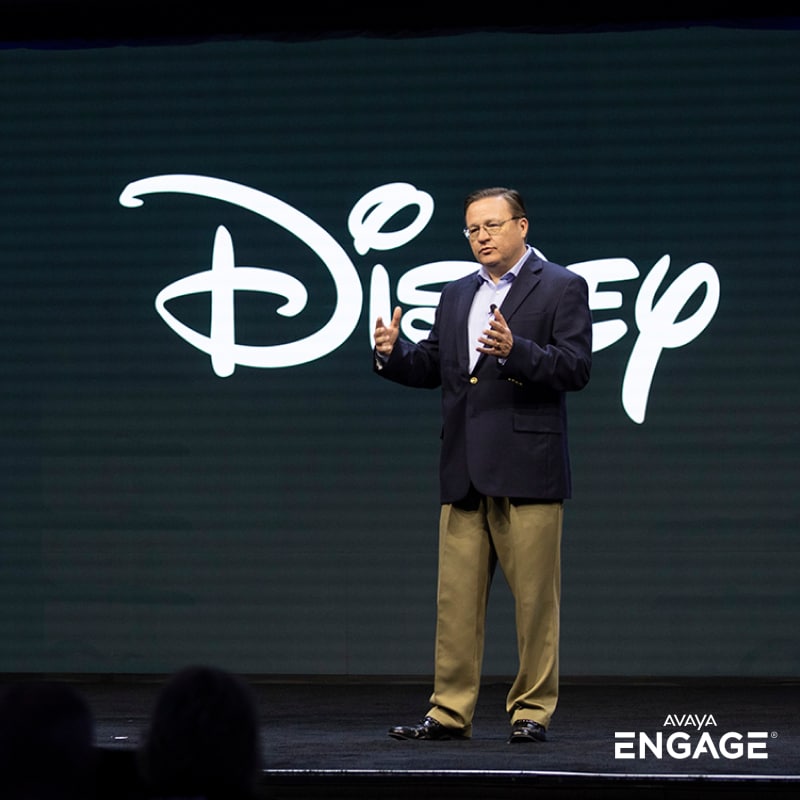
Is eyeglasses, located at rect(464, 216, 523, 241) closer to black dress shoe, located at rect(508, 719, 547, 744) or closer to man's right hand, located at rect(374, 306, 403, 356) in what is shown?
man's right hand, located at rect(374, 306, 403, 356)

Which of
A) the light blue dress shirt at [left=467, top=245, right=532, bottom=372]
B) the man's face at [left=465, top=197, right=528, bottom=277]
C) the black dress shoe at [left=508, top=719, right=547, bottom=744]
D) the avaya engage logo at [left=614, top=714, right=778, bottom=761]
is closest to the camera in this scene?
the avaya engage logo at [left=614, top=714, right=778, bottom=761]

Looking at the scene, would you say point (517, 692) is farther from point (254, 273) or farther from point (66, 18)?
point (66, 18)

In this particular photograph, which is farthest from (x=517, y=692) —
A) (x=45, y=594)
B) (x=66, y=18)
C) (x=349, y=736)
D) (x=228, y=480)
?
(x=66, y=18)

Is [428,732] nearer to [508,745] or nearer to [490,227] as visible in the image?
[508,745]

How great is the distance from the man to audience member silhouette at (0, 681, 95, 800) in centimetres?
247

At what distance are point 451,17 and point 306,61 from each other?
22.7 inches

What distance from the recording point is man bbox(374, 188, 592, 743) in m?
4.13

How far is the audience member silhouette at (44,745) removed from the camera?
1628mm

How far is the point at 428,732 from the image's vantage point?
13.6 feet

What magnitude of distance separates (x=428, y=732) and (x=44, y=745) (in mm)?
2585

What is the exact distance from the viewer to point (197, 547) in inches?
230

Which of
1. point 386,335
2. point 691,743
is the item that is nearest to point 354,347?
point 386,335

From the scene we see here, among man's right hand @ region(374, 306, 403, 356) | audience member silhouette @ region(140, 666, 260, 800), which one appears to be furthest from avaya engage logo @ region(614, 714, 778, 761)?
A: audience member silhouette @ region(140, 666, 260, 800)

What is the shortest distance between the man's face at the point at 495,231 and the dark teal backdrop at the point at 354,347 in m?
1.56
